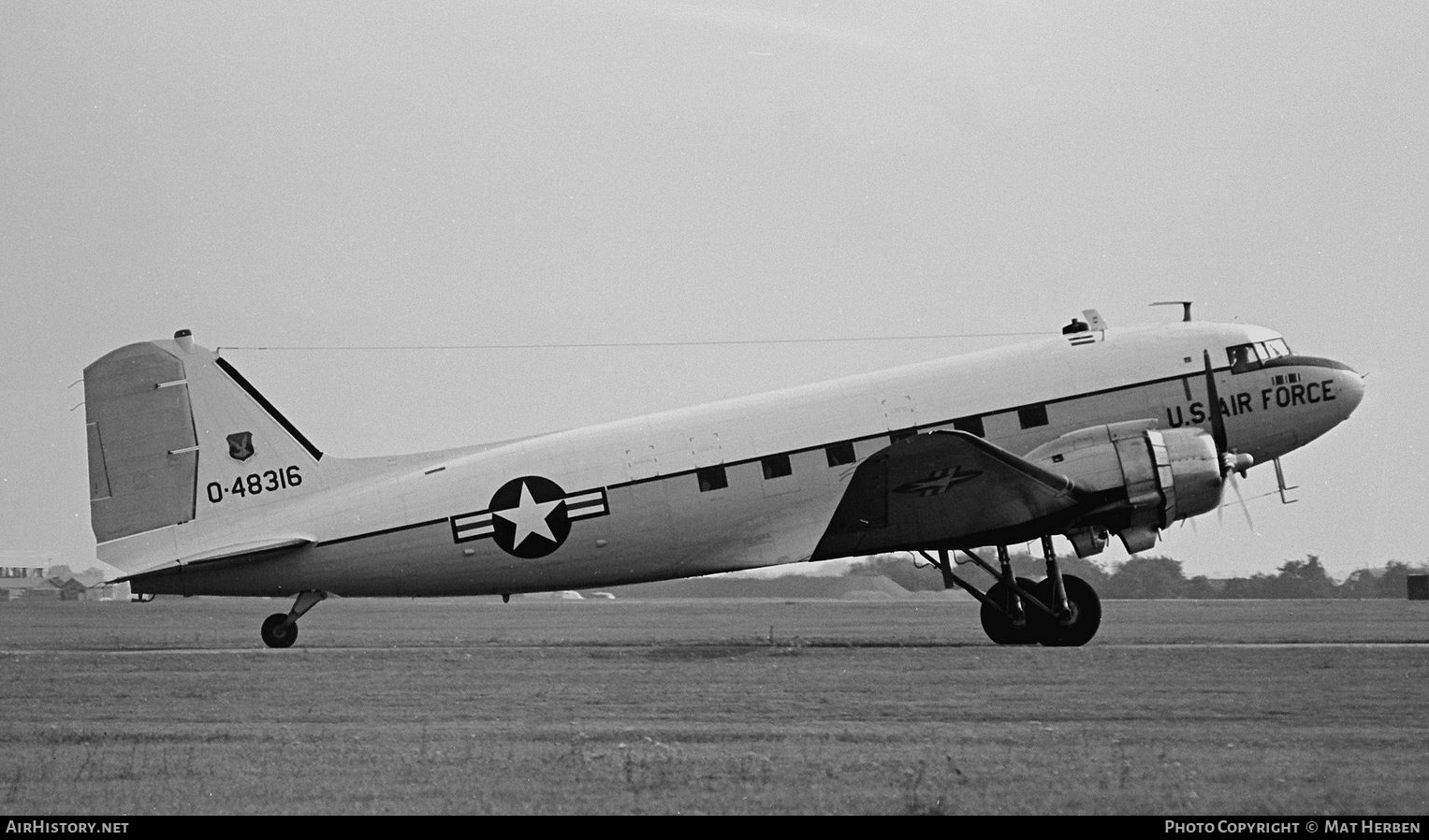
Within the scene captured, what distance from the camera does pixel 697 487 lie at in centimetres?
1848

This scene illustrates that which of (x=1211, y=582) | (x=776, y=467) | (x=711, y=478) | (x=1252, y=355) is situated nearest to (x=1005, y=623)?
(x=776, y=467)

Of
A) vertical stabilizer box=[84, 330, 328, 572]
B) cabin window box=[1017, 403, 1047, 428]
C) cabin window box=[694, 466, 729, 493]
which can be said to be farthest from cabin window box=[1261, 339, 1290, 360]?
vertical stabilizer box=[84, 330, 328, 572]

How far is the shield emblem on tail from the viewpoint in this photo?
19.2m

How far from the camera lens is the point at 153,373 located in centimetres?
1914

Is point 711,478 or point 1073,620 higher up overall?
point 711,478

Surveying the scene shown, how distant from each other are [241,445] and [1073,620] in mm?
10416

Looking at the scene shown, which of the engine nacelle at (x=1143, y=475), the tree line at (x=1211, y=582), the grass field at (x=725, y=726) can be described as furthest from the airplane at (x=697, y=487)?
the tree line at (x=1211, y=582)

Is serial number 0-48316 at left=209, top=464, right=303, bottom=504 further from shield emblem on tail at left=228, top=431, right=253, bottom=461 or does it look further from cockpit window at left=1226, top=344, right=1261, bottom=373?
cockpit window at left=1226, top=344, right=1261, bottom=373

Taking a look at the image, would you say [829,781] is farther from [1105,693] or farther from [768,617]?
[768,617]

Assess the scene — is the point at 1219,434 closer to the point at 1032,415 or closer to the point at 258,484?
the point at 1032,415

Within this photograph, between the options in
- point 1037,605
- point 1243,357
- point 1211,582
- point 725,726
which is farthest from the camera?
point 1211,582

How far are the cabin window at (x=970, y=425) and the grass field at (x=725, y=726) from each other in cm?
260

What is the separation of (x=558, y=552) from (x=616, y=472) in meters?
1.19
